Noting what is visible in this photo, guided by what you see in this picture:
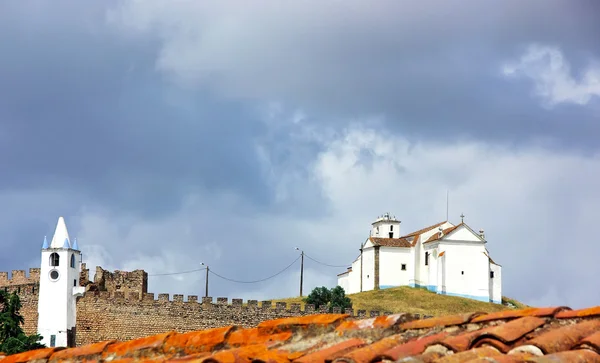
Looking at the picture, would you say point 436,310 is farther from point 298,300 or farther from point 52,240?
point 52,240

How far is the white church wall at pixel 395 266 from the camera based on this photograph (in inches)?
2864

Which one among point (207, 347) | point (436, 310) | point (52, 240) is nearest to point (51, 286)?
point (52, 240)

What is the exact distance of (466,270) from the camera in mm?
71625

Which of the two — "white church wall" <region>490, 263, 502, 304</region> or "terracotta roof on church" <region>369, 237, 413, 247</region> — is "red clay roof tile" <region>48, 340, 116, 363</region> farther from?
"terracotta roof on church" <region>369, 237, 413, 247</region>

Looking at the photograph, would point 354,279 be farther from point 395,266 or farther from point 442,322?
point 442,322

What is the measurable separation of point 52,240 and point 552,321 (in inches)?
1964

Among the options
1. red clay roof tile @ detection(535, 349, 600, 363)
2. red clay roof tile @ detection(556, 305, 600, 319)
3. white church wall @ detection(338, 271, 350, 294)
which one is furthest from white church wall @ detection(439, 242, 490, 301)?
red clay roof tile @ detection(535, 349, 600, 363)

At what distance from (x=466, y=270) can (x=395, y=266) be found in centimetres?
524

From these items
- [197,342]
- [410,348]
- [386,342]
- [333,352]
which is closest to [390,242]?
[197,342]

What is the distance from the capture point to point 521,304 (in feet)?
241

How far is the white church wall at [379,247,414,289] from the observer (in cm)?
7275

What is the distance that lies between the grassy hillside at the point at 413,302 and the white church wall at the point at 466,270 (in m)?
1.69

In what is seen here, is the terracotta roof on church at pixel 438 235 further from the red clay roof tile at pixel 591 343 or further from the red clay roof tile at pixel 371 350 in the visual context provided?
the red clay roof tile at pixel 591 343

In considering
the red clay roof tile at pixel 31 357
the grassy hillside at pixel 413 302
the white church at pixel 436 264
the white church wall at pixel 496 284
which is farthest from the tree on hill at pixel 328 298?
the red clay roof tile at pixel 31 357
